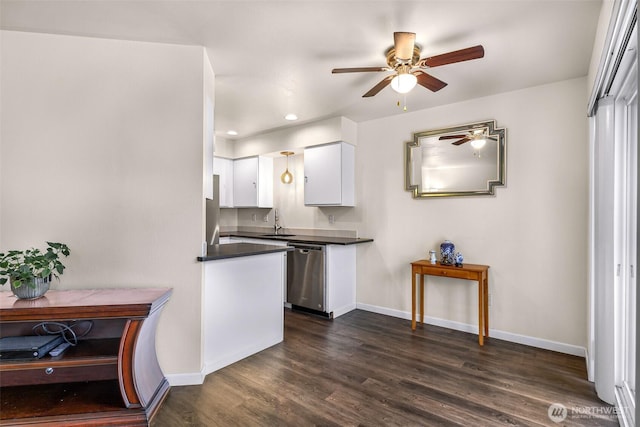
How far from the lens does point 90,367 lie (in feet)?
7.00

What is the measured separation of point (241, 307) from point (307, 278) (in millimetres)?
1327

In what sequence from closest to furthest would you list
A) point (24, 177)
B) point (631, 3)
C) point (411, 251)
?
1. point (631, 3)
2. point (24, 177)
3. point (411, 251)

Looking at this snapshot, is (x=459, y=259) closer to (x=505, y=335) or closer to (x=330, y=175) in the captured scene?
(x=505, y=335)

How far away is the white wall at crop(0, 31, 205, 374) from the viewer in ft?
7.07

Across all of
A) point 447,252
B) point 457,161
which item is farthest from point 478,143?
point 447,252

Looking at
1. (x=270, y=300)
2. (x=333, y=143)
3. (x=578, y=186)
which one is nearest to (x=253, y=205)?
(x=333, y=143)

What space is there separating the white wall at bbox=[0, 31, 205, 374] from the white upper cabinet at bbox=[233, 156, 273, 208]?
2.65 m

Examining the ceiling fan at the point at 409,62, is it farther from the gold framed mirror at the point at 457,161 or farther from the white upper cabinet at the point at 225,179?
the white upper cabinet at the point at 225,179

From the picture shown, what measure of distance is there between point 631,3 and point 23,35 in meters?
3.36

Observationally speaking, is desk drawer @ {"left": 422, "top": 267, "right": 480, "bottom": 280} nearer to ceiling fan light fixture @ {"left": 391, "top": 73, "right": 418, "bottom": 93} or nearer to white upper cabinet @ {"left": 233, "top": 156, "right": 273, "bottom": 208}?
ceiling fan light fixture @ {"left": 391, "top": 73, "right": 418, "bottom": 93}

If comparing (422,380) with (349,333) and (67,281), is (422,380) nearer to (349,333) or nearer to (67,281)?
(349,333)

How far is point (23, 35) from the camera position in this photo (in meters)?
2.17

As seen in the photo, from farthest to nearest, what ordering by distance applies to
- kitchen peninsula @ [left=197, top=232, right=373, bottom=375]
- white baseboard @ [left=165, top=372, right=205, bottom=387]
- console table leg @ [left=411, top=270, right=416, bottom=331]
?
1. console table leg @ [left=411, top=270, right=416, bottom=331]
2. kitchen peninsula @ [left=197, top=232, right=373, bottom=375]
3. white baseboard @ [left=165, top=372, right=205, bottom=387]

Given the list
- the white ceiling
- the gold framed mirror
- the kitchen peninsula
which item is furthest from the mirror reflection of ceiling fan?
the kitchen peninsula
